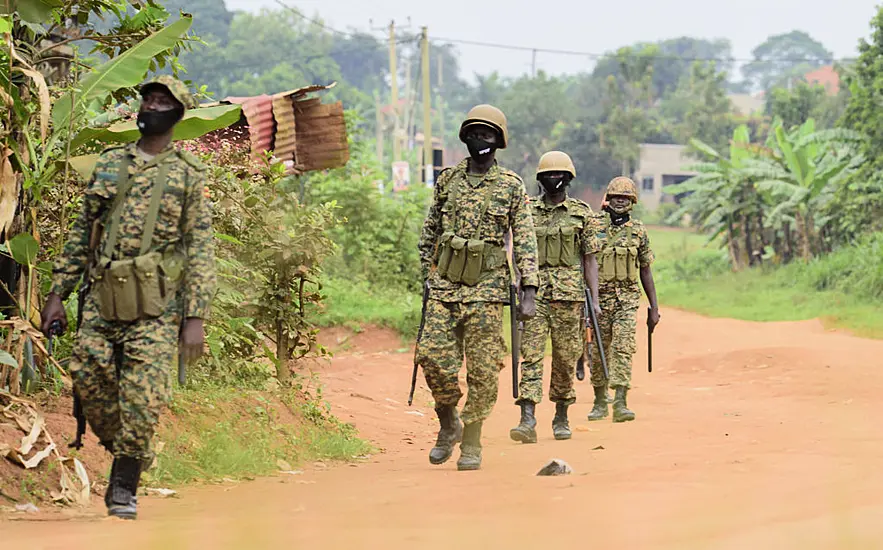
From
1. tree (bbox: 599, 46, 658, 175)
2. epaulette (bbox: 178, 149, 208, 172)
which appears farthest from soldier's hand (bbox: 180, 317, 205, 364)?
tree (bbox: 599, 46, 658, 175)

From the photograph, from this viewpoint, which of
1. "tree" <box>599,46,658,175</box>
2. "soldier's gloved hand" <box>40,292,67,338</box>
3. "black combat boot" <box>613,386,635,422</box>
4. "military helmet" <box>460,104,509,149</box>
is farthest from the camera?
"tree" <box>599,46,658,175</box>

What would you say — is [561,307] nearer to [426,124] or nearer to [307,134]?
[307,134]

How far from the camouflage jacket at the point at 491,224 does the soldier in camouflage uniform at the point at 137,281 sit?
85.1 inches

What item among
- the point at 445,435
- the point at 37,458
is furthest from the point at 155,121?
the point at 445,435

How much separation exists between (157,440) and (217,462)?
380mm

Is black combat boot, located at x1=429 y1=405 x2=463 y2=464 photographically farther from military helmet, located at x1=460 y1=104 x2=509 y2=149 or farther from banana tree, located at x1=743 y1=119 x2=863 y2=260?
banana tree, located at x1=743 y1=119 x2=863 y2=260

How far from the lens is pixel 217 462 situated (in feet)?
25.6

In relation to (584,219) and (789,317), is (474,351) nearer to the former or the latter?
(584,219)

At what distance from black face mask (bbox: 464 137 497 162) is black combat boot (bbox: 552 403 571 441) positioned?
2.68 metres

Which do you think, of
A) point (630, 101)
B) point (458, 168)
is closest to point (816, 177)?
point (458, 168)

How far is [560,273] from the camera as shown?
10.0 metres

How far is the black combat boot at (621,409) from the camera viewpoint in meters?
11.1

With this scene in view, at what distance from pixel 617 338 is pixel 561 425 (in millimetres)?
1526

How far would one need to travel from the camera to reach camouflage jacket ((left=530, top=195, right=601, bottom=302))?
9984 millimetres
